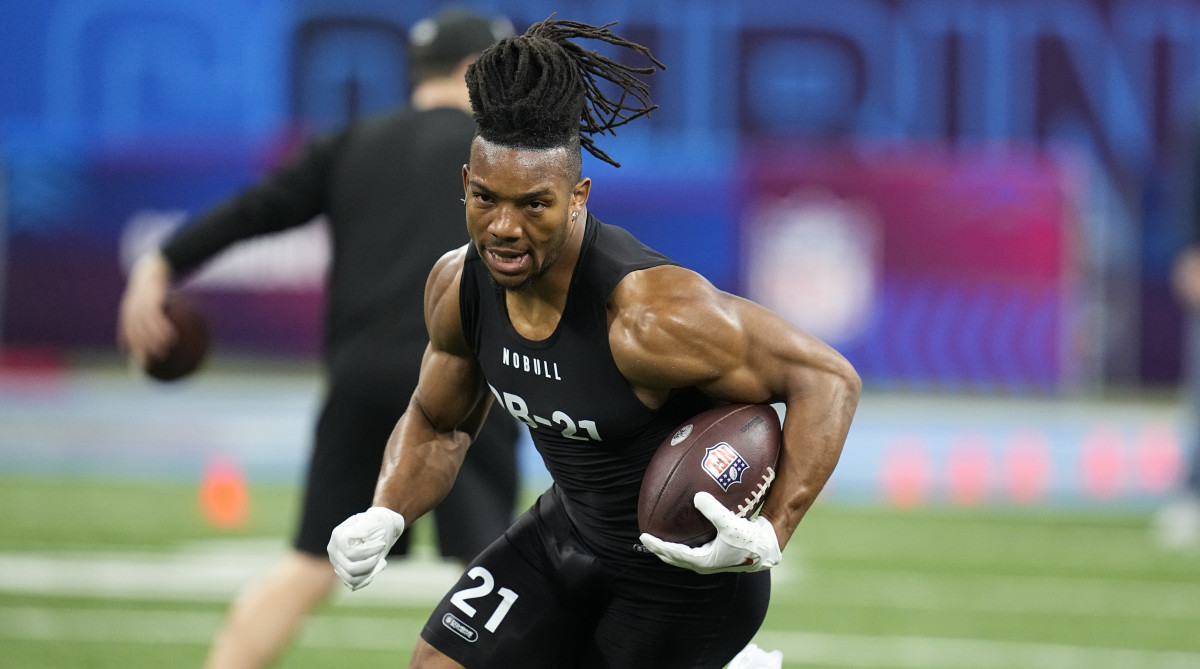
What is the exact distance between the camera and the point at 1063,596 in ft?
23.7

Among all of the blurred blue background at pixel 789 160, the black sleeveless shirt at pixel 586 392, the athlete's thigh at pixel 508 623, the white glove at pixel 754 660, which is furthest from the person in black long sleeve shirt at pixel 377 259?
the blurred blue background at pixel 789 160

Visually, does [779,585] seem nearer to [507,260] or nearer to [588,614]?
[588,614]


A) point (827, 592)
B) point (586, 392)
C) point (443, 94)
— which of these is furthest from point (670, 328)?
point (827, 592)

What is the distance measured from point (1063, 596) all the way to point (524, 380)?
4567mm

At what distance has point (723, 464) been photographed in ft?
10.4

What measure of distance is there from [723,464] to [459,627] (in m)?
0.72

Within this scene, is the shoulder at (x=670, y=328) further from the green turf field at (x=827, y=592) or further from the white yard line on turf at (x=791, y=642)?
the white yard line on turf at (x=791, y=642)

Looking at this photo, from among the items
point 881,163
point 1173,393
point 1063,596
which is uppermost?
point 881,163

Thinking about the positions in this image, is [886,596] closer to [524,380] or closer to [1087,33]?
[524,380]

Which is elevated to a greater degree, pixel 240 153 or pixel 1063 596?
pixel 240 153

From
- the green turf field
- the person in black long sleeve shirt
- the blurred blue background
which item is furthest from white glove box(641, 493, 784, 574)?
the blurred blue background

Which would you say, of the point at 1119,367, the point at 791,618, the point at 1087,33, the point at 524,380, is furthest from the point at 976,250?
the point at 524,380

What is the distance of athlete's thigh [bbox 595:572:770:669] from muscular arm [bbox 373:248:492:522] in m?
0.48

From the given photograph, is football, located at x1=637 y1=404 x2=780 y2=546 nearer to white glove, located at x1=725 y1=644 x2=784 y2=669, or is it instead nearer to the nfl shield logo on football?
the nfl shield logo on football
